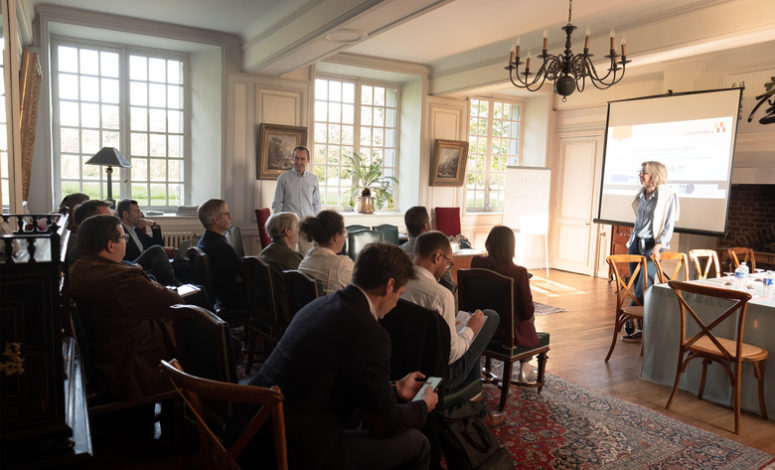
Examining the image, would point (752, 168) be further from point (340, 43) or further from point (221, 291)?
point (221, 291)

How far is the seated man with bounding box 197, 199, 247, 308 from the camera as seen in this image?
159 inches

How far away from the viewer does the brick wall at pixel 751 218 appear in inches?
252

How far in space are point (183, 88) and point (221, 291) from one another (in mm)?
4367

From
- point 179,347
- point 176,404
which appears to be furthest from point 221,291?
point 179,347

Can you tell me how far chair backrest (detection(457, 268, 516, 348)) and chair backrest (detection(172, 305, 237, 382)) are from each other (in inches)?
70.8

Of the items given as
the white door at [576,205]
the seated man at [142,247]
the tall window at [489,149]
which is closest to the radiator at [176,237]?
the seated man at [142,247]

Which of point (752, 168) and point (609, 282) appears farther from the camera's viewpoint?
point (609, 282)

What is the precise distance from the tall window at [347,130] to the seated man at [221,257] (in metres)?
4.21

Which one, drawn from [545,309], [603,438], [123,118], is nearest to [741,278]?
[603,438]

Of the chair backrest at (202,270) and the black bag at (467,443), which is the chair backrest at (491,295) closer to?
the black bag at (467,443)

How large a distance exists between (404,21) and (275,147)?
126 inches

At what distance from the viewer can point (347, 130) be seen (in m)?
8.48

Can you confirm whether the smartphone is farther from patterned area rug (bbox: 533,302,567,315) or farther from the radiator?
the radiator

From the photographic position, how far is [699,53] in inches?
251
